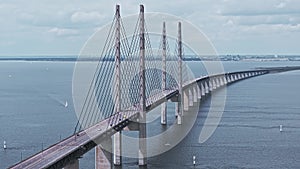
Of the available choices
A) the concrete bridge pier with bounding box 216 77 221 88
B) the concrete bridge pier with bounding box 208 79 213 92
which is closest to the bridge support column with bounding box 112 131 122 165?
the concrete bridge pier with bounding box 208 79 213 92

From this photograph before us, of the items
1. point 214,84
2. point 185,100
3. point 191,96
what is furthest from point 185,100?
point 214,84

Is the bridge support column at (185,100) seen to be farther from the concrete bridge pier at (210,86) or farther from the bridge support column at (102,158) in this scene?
the bridge support column at (102,158)

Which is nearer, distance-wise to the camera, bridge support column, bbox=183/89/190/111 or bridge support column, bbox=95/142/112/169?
bridge support column, bbox=95/142/112/169

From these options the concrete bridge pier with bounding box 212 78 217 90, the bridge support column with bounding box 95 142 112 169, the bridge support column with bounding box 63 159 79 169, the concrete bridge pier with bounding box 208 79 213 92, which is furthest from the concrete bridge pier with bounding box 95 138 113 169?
the concrete bridge pier with bounding box 212 78 217 90

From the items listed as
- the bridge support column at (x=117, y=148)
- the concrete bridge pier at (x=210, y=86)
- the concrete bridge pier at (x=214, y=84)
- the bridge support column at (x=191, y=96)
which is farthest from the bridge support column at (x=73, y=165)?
the concrete bridge pier at (x=214, y=84)

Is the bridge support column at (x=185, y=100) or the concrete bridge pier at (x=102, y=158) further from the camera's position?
the bridge support column at (x=185, y=100)

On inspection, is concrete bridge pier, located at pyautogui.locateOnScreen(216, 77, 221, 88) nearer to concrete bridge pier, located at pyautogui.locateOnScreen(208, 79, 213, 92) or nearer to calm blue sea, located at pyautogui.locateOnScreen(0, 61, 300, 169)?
concrete bridge pier, located at pyautogui.locateOnScreen(208, 79, 213, 92)

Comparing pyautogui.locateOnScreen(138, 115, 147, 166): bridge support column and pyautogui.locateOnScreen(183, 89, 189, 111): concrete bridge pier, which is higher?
pyautogui.locateOnScreen(183, 89, 189, 111): concrete bridge pier

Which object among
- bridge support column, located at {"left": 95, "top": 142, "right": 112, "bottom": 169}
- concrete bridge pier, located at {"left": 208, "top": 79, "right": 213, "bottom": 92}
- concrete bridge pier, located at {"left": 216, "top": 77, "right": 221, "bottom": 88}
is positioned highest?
concrete bridge pier, located at {"left": 216, "top": 77, "right": 221, "bottom": 88}

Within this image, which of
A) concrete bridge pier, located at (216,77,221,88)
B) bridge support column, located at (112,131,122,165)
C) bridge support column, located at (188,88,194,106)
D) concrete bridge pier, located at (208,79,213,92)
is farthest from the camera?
concrete bridge pier, located at (216,77,221,88)

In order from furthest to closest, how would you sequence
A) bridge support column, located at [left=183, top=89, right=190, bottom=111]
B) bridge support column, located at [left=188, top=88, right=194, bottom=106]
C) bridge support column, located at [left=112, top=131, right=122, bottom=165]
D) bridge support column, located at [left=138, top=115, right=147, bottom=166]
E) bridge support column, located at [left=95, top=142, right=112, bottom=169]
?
bridge support column, located at [left=188, top=88, right=194, bottom=106] → bridge support column, located at [left=183, top=89, right=190, bottom=111] → bridge support column, located at [left=138, top=115, right=147, bottom=166] → bridge support column, located at [left=112, top=131, right=122, bottom=165] → bridge support column, located at [left=95, top=142, right=112, bottom=169]

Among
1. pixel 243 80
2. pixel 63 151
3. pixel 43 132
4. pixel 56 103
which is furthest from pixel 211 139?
pixel 243 80

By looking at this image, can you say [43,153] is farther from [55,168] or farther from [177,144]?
[177,144]
